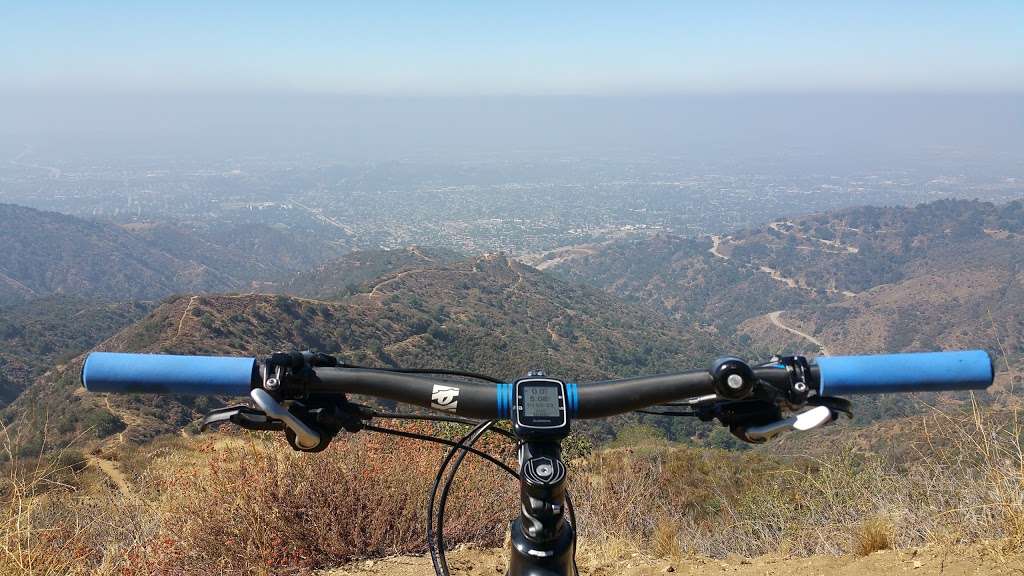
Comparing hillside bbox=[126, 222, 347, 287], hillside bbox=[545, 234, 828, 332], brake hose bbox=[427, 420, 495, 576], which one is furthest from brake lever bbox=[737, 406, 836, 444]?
hillside bbox=[126, 222, 347, 287]

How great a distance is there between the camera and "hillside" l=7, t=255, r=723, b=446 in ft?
105

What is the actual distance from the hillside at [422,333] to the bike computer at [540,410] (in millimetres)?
19926

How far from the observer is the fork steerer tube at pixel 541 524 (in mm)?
1208

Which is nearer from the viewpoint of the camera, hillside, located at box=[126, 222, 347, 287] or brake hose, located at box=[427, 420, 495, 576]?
brake hose, located at box=[427, 420, 495, 576]

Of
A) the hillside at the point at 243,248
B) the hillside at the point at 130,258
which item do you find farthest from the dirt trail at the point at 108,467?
the hillside at the point at 243,248

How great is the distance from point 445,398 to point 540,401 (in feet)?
1.14

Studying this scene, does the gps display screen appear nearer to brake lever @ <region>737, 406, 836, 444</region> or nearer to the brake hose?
the brake hose

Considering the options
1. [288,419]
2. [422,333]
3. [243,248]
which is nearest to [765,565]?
[288,419]

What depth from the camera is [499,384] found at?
1583 millimetres

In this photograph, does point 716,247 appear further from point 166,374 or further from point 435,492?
point 166,374

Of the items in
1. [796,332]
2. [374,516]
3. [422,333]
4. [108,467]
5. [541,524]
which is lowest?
[796,332]

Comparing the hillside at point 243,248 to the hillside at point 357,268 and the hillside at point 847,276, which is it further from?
the hillside at point 847,276

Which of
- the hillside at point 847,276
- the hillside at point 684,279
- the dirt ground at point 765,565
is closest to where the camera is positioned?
the dirt ground at point 765,565

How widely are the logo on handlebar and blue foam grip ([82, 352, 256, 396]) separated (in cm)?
51
